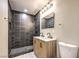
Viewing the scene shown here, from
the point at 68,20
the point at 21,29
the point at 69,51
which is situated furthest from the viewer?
the point at 21,29

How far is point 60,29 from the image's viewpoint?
2.26 metres

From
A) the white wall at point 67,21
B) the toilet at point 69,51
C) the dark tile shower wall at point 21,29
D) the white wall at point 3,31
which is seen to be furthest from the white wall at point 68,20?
the dark tile shower wall at point 21,29

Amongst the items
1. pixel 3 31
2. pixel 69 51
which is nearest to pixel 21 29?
pixel 3 31

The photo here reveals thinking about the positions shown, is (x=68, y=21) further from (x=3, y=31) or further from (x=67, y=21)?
(x=3, y=31)

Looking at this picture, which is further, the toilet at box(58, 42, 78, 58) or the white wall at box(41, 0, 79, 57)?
the white wall at box(41, 0, 79, 57)

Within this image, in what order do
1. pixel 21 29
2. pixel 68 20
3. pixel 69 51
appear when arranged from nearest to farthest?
1. pixel 69 51
2. pixel 68 20
3. pixel 21 29

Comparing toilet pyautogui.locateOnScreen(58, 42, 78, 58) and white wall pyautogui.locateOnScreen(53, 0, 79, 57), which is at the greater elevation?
white wall pyautogui.locateOnScreen(53, 0, 79, 57)

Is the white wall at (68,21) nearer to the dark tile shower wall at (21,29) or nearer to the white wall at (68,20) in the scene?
the white wall at (68,20)

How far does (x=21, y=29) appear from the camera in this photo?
447 centimetres

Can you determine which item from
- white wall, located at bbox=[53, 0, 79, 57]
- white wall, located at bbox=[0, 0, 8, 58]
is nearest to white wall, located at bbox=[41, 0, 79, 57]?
white wall, located at bbox=[53, 0, 79, 57]

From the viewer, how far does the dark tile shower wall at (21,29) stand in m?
4.21

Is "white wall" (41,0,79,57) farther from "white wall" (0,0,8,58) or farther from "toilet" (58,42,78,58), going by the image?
"white wall" (0,0,8,58)

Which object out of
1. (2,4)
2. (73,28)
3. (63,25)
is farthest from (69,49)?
(2,4)

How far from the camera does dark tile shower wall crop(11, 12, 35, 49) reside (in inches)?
166
